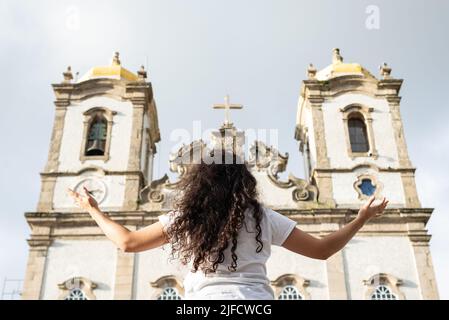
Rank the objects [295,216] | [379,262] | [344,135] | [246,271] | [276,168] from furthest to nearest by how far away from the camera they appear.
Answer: [344,135], [276,168], [295,216], [379,262], [246,271]

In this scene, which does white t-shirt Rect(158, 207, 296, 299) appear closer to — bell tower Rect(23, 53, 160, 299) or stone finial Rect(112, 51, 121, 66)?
bell tower Rect(23, 53, 160, 299)

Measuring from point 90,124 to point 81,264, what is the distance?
18.3 ft

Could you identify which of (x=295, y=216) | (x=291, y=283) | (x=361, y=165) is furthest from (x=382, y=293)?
(x=361, y=165)

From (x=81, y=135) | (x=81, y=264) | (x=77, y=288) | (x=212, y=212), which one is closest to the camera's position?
(x=212, y=212)

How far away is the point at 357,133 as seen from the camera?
19719mm

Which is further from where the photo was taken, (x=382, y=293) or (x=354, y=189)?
(x=354, y=189)

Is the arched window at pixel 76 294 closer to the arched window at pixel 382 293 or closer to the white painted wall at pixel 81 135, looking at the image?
the white painted wall at pixel 81 135

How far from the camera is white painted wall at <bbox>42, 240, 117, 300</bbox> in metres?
16.2

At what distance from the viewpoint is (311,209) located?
1716 cm

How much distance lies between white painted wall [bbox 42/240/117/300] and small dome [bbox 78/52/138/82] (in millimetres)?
6958

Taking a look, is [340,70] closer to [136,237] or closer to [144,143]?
[144,143]
